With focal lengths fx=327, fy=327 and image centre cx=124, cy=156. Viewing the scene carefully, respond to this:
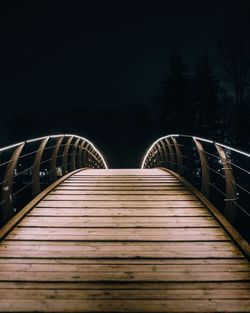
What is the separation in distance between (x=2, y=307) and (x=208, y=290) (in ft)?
6.02

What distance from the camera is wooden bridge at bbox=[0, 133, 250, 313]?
2879 millimetres

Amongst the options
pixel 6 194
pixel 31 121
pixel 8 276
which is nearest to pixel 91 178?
pixel 6 194

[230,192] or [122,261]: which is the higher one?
[230,192]

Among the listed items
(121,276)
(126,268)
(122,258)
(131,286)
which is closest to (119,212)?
(122,258)

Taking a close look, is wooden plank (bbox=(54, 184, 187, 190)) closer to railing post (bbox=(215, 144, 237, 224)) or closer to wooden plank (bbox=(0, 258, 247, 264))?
railing post (bbox=(215, 144, 237, 224))

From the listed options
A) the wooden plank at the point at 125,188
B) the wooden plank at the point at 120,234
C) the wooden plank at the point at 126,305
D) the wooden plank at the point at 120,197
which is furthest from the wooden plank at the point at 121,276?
the wooden plank at the point at 125,188

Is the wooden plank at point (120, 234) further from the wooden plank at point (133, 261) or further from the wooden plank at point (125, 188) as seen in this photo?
the wooden plank at point (125, 188)

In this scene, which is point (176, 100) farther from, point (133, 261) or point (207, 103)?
point (133, 261)

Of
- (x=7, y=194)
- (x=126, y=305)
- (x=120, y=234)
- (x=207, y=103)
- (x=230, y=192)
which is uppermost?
(x=207, y=103)

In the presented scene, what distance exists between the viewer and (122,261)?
3.59 m

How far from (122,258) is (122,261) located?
69 mm

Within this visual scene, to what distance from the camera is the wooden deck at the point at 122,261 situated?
9.41ft

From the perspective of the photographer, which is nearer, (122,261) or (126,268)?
(126,268)

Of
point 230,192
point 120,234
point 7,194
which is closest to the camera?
point 120,234
